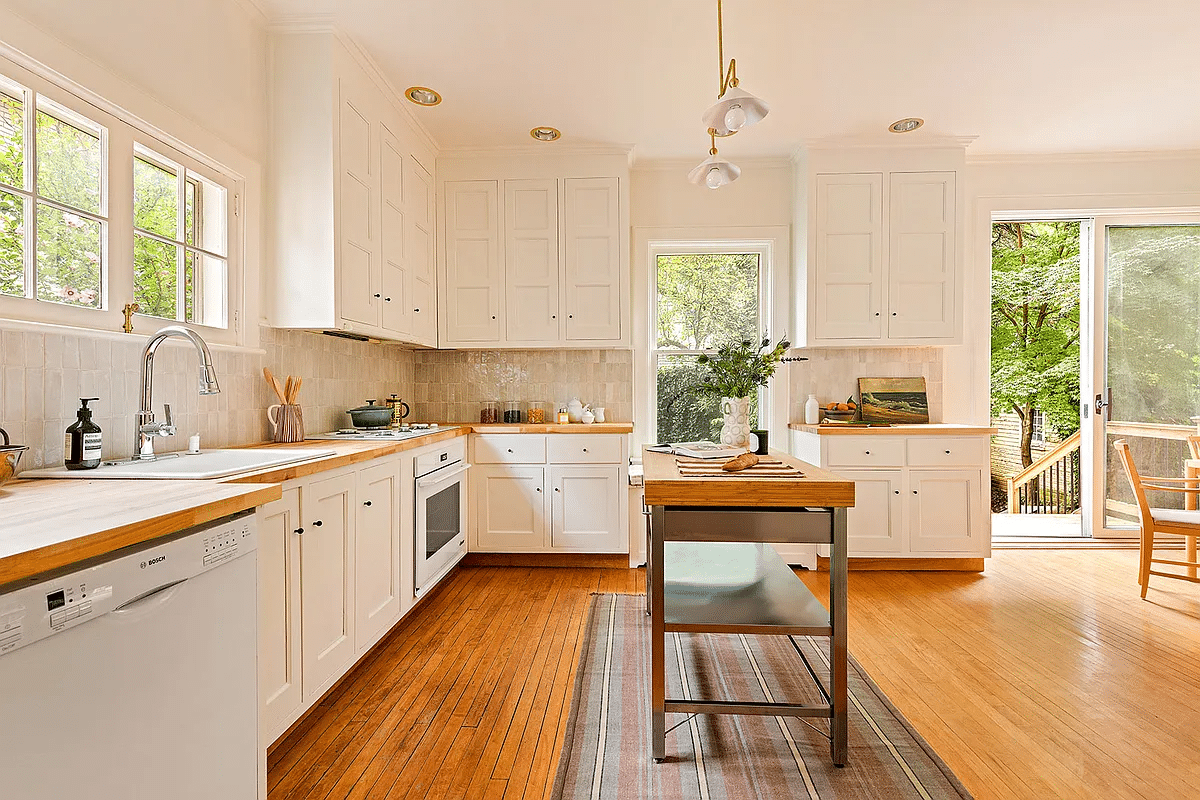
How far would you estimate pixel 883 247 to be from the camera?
4191 millimetres

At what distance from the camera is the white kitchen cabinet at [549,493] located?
13.3 ft

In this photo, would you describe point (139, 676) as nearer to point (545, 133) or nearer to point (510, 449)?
point (510, 449)

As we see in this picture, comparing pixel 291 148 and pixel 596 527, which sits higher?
pixel 291 148

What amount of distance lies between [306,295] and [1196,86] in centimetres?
465

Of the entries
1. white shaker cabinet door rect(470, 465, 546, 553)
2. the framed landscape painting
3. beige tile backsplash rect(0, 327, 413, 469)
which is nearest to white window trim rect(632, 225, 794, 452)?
the framed landscape painting

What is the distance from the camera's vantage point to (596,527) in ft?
13.3

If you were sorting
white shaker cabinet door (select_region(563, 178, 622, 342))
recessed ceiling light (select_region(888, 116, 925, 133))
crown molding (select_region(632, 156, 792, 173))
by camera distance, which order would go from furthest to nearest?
crown molding (select_region(632, 156, 792, 173)) → white shaker cabinet door (select_region(563, 178, 622, 342)) → recessed ceiling light (select_region(888, 116, 925, 133))

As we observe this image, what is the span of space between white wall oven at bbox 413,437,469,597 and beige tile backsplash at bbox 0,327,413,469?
1.99ft

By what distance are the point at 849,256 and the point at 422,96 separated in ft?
9.10

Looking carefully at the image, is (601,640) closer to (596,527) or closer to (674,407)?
(596,527)

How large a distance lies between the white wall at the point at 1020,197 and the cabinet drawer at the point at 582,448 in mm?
2410

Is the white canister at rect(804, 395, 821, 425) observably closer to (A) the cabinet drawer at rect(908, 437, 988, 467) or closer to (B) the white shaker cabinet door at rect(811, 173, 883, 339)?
(B) the white shaker cabinet door at rect(811, 173, 883, 339)

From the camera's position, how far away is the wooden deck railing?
5.99 metres

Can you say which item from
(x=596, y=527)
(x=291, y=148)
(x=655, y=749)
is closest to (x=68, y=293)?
(x=291, y=148)
